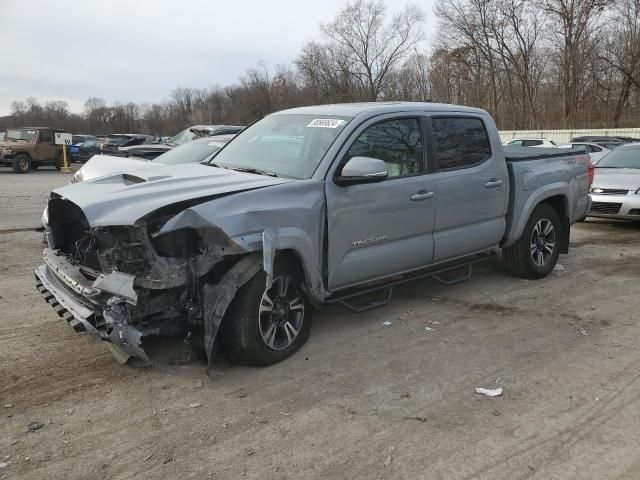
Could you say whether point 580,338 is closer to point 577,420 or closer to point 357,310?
point 577,420

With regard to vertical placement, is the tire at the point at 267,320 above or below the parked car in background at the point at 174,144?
below

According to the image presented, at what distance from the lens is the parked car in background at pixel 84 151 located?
95.1 ft

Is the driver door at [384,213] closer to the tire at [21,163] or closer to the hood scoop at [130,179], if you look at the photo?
the hood scoop at [130,179]

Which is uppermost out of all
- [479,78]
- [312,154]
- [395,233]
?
[479,78]

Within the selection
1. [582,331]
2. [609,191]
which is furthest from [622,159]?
[582,331]

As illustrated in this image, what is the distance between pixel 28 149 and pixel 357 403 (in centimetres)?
2392

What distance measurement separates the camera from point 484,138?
5680mm

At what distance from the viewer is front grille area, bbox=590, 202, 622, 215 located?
376 inches

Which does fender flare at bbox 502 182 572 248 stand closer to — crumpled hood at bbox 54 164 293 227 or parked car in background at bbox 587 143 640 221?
crumpled hood at bbox 54 164 293 227

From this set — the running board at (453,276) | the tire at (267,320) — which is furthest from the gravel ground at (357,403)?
the running board at (453,276)

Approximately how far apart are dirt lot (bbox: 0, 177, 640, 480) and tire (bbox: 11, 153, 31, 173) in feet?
67.7

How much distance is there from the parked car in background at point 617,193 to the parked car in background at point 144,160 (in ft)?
21.3

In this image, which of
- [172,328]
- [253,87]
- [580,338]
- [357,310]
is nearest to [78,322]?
[172,328]

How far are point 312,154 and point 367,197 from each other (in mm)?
565
